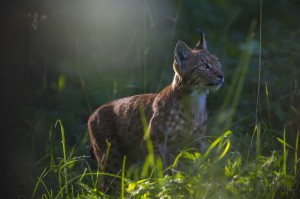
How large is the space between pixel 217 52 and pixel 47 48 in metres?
2.57

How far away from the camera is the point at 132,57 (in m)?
9.97

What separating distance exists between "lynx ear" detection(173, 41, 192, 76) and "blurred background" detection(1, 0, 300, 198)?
3.09ft

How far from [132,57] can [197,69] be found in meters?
3.75

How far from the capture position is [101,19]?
9.90m

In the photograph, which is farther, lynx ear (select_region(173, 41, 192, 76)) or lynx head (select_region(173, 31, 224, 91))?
lynx ear (select_region(173, 41, 192, 76))

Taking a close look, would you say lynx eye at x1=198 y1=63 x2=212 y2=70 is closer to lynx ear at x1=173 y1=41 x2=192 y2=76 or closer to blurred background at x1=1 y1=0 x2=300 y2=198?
lynx ear at x1=173 y1=41 x2=192 y2=76

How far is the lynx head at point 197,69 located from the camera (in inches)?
245

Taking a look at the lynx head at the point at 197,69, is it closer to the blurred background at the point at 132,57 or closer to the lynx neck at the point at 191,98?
the lynx neck at the point at 191,98

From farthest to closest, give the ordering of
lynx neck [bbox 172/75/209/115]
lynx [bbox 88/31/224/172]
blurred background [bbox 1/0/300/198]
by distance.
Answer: blurred background [bbox 1/0/300/198]
lynx neck [bbox 172/75/209/115]
lynx [bbox 88/31/224/172]

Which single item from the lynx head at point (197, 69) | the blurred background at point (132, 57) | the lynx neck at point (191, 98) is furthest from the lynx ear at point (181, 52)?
the blurred background at point (132, 57)

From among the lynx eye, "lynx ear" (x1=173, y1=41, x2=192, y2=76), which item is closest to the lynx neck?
"lynx ear" (x1=173, y1=41, x2=192, y2=76)

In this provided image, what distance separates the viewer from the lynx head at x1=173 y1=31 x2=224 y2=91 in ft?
20.5

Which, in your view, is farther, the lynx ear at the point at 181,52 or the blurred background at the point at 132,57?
the blurred background at the point at 132,57

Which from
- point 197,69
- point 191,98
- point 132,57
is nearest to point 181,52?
point 197,69
